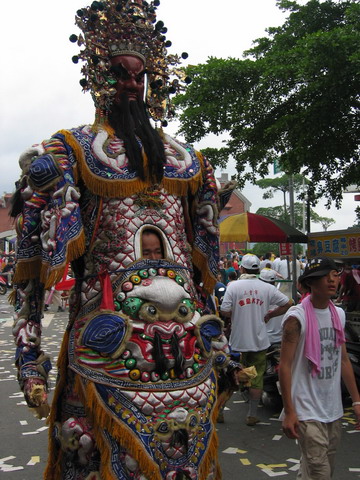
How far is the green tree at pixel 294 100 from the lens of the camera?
10555 millimetres

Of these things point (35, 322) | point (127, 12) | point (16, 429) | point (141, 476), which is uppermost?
point (127, 12)

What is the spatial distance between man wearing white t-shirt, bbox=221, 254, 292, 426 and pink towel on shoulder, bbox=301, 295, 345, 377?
3.15 meters

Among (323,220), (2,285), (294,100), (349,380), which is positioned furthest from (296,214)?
(349,380)

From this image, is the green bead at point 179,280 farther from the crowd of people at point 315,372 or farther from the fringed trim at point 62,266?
the crowd of people at point 315,372

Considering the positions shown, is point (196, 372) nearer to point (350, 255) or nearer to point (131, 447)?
point (131, 447)

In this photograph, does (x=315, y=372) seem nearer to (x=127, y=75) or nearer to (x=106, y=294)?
(x=106, y=294)

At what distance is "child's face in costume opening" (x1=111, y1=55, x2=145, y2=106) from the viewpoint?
3.01m

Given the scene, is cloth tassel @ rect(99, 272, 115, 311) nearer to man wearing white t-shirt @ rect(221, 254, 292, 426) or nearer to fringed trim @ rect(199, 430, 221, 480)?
fringed trim @ rect(199, 430, 221, 480)

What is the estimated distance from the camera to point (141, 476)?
2324 mm

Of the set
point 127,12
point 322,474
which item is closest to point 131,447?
point 322,474

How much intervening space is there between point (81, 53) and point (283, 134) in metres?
10.2

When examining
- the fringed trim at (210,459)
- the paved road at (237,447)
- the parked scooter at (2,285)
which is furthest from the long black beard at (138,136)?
the parked scooter at (2,285)

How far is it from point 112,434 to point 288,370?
149cm

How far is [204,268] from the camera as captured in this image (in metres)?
3.04
